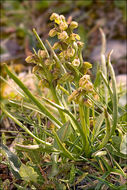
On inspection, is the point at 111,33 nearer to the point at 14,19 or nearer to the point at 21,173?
the point at 14,19

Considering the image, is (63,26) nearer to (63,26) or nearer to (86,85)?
(63,26)

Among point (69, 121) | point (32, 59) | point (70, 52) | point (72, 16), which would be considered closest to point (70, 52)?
point (70, 52)

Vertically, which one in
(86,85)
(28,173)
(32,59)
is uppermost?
(32,59)

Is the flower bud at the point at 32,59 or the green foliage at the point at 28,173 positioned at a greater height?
the flower bud at the point at 32,59

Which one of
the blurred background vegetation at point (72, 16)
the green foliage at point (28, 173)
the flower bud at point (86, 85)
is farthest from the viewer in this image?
the blurred background vegetation at point (72, 16)

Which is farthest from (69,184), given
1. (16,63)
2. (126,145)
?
Result: (16,63)

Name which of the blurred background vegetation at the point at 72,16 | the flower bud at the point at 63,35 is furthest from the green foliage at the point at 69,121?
the blurred background vegetation at the point at 72,16

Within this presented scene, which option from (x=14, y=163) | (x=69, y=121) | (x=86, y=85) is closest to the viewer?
(x=86, y=85)

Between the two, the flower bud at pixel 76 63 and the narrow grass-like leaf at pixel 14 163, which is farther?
the narrow grass-like leaf at pixel 14 163

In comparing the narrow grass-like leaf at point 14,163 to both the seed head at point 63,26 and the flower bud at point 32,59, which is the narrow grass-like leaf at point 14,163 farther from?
the seed head at point 63,26

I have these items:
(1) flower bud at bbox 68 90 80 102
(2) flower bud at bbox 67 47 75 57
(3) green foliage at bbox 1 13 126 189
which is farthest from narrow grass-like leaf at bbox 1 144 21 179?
Result: (2) flower bud at bbox 67 47 75 57

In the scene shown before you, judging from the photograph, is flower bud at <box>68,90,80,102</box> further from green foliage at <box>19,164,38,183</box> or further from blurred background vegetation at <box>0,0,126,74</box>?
blurred background vegetation at <box>0,0,126,74</box>
